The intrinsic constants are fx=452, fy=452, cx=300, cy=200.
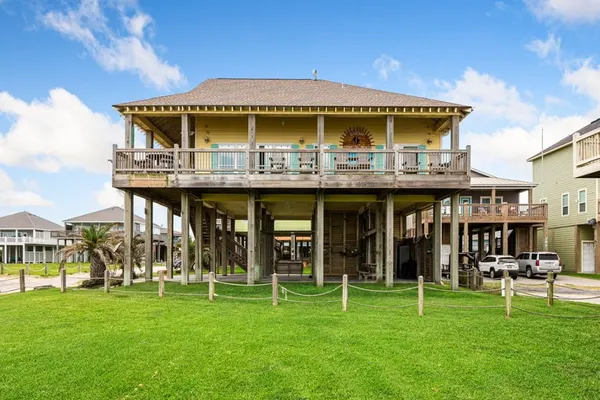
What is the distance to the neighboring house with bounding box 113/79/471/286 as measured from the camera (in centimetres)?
1734

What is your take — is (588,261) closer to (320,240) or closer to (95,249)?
(320,240)

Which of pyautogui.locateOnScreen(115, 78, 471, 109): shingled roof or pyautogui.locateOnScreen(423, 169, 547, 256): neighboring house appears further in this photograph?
pyautogui.locateOnScreen(423, 169, 547, 256): neighboring house

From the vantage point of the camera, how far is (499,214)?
105ft

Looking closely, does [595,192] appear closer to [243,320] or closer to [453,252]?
[453,252]

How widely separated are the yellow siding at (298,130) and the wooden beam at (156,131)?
2.27 metres

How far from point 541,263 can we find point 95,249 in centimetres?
2583

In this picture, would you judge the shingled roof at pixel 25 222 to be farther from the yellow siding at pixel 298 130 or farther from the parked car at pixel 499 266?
the parked car at pixel 499 266

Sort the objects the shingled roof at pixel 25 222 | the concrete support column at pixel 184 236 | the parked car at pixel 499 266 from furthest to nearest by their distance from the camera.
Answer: the shingled roof at pixel 25 222 < the parked car at pixel 499 266 < the concrete support column at pixel 184 236

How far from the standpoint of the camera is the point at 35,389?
6715 millimetres

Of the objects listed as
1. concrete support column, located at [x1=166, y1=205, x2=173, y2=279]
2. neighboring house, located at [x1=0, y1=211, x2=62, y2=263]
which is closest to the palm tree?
concrete support column, located at [x1=166, y1=205, x2=173, y2=279]

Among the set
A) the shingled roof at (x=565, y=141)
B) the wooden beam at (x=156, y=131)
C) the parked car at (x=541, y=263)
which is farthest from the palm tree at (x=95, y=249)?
the shingled roof at (x=565, y=141)

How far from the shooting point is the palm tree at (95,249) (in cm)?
1967

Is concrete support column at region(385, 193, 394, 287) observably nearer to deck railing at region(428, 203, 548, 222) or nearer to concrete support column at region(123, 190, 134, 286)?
concrete support column at region(123, 190, 134, 286)

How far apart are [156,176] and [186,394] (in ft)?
39.9
